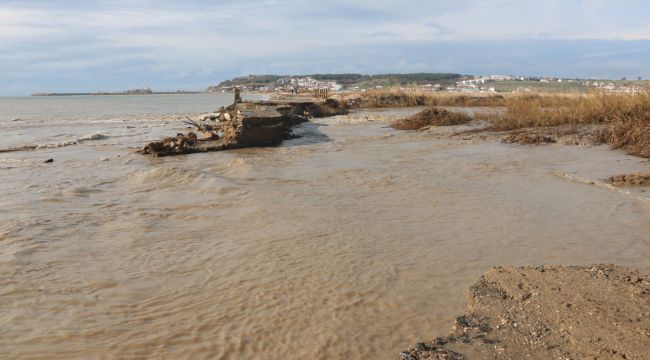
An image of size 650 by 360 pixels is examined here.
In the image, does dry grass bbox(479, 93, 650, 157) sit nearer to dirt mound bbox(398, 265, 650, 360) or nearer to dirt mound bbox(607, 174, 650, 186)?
dirt mound bbox(607, 174, 650, 186)

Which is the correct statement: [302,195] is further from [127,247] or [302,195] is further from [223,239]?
[127,247]

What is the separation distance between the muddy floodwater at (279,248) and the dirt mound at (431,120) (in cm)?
929

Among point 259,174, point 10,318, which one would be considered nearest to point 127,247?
point 10,318

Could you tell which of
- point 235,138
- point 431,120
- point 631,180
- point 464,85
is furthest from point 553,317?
point 464,85

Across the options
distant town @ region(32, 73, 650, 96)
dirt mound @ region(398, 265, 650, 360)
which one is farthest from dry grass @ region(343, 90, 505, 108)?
dirt mound @ region(398, 265, 650, 360)

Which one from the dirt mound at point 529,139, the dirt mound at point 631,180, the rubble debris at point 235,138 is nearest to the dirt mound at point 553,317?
the dirt mound at point 631,180

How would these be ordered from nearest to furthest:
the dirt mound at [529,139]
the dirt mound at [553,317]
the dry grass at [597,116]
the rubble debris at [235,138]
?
the dirt mound at [553,317] → the dry grass at [597,116] → the rubble debris at [235,138] → the dirt mound at [529,139]

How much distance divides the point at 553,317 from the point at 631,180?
570 cm

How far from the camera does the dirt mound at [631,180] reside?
7.82m

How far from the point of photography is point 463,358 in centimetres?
290

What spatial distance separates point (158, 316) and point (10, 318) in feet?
3.53

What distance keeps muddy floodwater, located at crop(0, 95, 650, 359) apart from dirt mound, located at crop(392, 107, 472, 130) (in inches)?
366

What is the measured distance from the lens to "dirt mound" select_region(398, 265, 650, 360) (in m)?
2.94

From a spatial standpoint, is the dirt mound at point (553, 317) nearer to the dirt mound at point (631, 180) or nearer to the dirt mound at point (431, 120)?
the dirt mound at point (631, 180)
